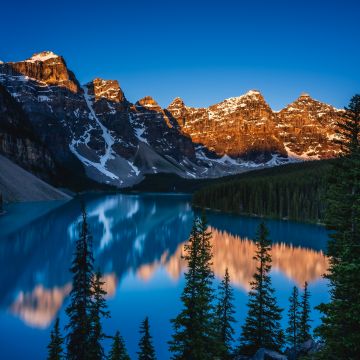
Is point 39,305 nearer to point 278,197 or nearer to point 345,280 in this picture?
point 345,280

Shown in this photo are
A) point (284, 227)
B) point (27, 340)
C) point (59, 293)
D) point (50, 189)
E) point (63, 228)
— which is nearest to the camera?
point (27, 340)

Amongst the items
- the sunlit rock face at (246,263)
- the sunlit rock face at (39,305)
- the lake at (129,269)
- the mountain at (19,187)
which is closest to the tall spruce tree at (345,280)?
the lake at (129,269)

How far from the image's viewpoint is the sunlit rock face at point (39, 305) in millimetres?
28453

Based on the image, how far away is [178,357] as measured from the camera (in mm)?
14445

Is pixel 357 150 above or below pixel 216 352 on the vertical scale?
above

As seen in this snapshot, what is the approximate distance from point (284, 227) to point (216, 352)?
253 ft

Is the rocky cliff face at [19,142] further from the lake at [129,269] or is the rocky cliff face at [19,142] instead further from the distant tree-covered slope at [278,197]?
the distant tree-covered slope at [278,197]

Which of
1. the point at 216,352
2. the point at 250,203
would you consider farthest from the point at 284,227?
the point at 216,352

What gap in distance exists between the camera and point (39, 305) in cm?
3152

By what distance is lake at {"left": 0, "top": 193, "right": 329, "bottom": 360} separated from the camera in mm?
27828

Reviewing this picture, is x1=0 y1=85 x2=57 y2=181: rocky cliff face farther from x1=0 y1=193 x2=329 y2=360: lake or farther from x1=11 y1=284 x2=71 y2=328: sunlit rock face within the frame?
x1=11 y1=284 x2=71 y2=328: sunlit rock face

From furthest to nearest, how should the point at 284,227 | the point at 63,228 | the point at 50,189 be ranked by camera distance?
the point at 50,189, the point at 284,227, the point at 63,228

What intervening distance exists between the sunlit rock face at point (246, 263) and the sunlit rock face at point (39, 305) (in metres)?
11.5

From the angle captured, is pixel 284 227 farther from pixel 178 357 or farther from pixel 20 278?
pixel 178 357
